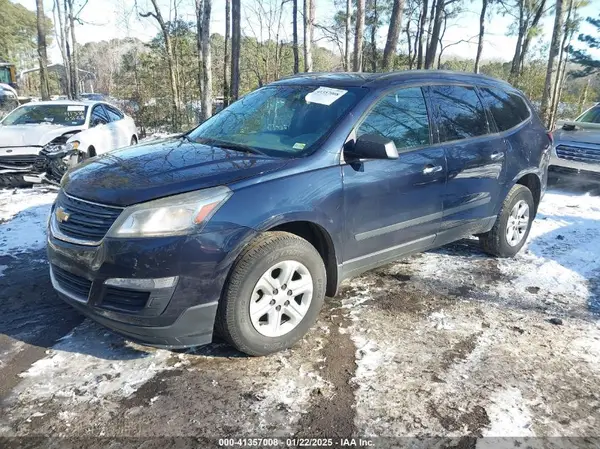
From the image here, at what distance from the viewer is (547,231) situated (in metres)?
5.87

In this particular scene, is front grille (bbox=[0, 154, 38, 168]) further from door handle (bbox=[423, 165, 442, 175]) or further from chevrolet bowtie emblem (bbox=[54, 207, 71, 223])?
door handle (bbox=[423, 165, 442, 175])

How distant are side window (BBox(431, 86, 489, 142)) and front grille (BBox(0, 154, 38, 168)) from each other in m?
6.82

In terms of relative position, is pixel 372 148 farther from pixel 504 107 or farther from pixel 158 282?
pixel 504 107

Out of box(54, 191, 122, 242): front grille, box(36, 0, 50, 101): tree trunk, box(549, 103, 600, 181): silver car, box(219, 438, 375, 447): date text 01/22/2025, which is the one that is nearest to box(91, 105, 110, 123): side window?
box(54, 191, 122, 242): front grille

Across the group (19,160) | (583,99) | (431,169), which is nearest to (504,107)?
(431,169)

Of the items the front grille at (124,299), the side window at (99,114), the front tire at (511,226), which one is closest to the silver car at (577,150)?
the front tire at (511,226)

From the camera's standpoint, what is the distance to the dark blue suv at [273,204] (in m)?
2.62

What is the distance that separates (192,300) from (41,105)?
8.24 m

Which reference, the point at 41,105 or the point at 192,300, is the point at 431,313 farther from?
the point at 41,105

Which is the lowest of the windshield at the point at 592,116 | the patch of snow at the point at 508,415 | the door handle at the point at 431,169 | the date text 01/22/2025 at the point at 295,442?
the date text 01/22/2025 at the point at 295,442

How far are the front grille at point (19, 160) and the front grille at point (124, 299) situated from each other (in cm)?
633

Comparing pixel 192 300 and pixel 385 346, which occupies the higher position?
pixel 192 300

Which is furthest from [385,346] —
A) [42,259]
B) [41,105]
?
[41,105]

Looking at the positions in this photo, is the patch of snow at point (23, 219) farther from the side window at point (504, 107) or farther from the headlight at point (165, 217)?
the side window at point (504, 107)
